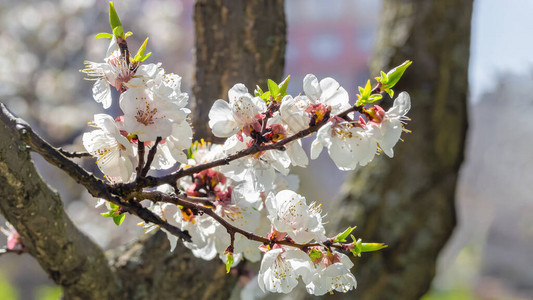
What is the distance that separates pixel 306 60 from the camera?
16797mm

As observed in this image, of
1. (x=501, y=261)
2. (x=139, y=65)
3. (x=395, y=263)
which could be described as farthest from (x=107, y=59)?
(x=501, y=261)

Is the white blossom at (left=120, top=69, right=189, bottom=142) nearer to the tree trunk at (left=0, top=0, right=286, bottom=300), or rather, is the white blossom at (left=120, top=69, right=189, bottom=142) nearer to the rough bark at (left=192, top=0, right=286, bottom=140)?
the tree trunk at (left=0, top=0, right=286, bottom=300)

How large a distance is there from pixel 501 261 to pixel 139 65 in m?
7.18

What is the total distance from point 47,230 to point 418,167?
1.24m

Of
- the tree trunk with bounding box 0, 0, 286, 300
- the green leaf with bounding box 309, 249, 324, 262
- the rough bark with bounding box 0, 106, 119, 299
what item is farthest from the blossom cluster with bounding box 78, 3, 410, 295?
the tree trunk with bounding box 0, 0, 286, 300

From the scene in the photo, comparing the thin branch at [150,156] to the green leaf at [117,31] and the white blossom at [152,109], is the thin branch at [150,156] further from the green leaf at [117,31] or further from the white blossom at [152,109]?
the green leaf at [117,31]

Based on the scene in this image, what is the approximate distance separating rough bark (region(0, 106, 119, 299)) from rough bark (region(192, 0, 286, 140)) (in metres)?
0.41

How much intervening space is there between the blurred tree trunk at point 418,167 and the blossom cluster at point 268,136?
1068 mm

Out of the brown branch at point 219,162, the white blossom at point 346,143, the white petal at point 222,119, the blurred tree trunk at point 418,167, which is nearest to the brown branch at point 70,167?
the brown branch at point 219,162

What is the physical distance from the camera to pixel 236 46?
1357 mm

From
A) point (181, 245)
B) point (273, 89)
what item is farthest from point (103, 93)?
point (181, 245)

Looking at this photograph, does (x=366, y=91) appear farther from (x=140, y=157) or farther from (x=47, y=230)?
(x=47, y=230)

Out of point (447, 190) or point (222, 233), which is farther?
point (447, 190)

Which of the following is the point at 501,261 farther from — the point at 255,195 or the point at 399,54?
the point at 255,195
